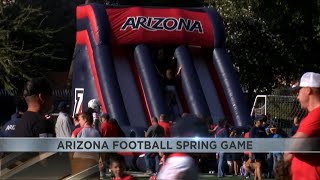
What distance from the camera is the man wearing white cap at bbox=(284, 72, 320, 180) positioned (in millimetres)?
5766

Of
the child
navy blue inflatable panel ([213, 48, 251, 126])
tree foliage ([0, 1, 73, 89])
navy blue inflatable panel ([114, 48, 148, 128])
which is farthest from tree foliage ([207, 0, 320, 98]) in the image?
the child

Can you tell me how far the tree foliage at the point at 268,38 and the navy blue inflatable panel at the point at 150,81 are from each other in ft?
43.1

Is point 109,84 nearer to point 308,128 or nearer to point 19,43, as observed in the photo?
point 19,43

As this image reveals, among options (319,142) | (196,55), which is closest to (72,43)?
(196,55)

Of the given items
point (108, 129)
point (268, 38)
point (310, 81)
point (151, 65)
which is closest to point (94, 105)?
point (151, 65)

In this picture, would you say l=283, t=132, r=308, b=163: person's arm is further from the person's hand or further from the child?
the child

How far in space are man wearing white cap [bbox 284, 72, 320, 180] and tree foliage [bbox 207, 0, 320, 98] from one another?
88.4 feet

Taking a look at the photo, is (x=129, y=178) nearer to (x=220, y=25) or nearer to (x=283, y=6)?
(x=220, y=25)

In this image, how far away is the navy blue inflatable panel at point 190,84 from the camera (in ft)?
66.2

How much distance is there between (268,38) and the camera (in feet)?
112

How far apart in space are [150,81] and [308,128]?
1411cm

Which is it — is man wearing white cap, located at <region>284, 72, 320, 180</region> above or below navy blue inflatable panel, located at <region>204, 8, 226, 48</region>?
above

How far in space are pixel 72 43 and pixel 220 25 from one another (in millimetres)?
19602

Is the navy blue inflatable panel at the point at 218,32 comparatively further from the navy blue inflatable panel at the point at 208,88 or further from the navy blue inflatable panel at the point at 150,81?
the navy blue inflatable panel at the point at 150,81
